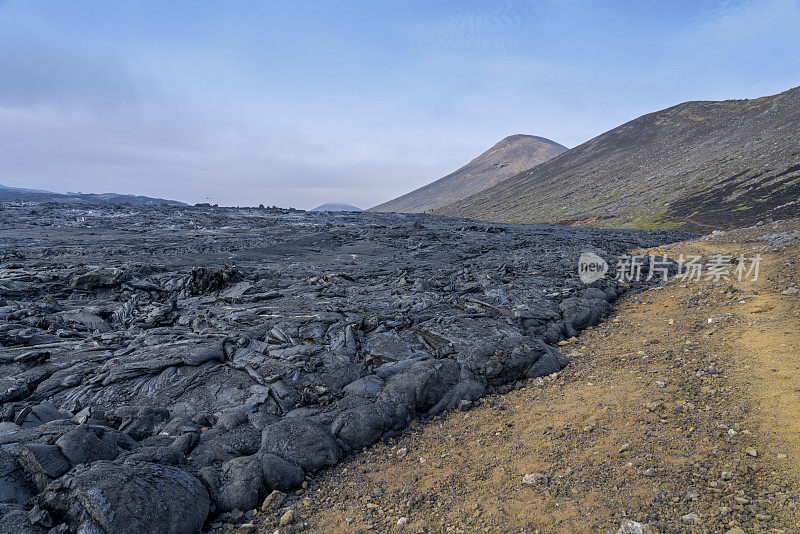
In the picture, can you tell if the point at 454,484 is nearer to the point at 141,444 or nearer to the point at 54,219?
the point at 141,444

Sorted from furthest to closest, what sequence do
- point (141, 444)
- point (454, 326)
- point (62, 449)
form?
1. point (454, 326)
2. point (141, 444)
3. point (62, 449)

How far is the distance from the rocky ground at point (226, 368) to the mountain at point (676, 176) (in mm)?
47777

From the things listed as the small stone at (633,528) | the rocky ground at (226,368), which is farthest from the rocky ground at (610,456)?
the rocky ground at (226,368)

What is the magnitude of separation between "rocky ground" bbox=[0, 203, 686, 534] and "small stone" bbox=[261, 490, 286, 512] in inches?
2.0

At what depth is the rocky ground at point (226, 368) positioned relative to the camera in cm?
626

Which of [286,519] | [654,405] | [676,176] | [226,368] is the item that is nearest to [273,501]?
[286,519]

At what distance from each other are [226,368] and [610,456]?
30.4 feet

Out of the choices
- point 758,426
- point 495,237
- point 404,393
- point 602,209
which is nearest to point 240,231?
point 495,237

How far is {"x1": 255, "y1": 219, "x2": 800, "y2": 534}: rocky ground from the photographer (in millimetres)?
5656

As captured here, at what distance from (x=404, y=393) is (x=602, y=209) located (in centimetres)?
7470

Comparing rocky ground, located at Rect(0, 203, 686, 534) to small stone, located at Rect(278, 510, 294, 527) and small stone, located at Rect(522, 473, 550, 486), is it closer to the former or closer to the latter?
small stone, located at Rect(278, 510, 294, 527)

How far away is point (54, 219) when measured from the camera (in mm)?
42062

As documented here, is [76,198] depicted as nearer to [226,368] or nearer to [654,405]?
[226,368]

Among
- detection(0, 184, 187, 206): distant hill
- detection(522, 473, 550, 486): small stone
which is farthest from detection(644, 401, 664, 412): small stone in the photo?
detection(0, 184, 187, 206): distant hill
